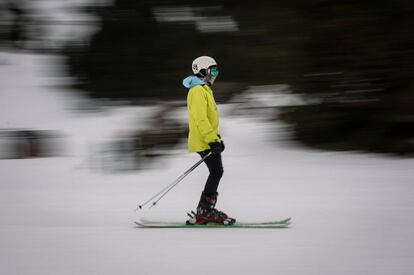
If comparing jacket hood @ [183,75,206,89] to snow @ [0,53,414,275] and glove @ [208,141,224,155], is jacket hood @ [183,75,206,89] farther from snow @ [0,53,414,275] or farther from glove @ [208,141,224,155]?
snow @ [0,53,414,275]

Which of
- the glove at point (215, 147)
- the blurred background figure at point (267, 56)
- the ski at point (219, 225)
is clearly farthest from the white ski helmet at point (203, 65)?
the blurred background figure at point (267, 56)

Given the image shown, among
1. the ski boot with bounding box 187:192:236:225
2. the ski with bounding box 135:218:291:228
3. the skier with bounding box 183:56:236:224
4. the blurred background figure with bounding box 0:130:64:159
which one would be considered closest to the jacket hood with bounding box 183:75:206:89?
the skier with bounding box 183:56:236:224

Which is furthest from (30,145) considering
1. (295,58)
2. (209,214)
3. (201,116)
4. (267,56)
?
(201,116)

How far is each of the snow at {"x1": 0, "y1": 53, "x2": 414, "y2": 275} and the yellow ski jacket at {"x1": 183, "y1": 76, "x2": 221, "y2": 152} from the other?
2.58 feet

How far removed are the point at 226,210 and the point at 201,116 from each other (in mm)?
1570

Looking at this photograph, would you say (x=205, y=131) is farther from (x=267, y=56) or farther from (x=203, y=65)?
(x=267, y=56)

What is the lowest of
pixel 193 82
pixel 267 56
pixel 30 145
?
pixel 193 82

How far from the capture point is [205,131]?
5816 millimetres

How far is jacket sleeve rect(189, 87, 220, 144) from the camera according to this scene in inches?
229

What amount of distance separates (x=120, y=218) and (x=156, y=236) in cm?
96

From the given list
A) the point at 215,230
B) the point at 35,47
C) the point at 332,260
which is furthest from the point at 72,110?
the point at 332,260

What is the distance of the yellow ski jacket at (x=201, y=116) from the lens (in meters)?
5.83

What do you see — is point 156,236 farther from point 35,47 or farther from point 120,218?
point 35,47

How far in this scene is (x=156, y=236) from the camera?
572 centimetres
